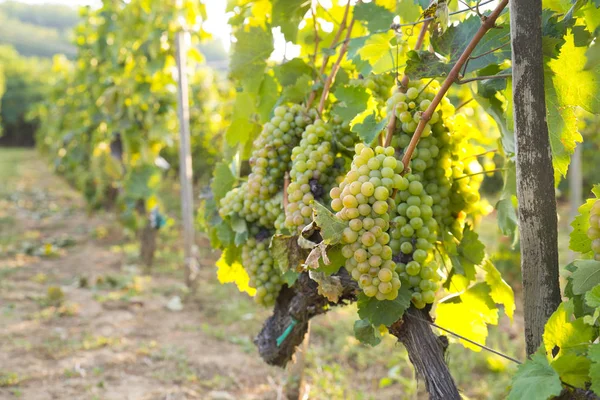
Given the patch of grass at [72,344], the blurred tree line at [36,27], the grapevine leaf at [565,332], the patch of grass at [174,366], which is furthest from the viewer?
the blurred tree line at [36,27]

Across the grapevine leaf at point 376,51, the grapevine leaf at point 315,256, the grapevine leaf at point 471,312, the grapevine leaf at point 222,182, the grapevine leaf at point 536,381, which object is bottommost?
the grapevine leaf at point 471,312

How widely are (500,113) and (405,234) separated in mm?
449

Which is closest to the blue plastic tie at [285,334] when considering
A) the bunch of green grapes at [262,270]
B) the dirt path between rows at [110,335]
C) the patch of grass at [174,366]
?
the bunch of green grapes at [262,270]

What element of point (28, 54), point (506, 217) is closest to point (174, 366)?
point (506, 217)

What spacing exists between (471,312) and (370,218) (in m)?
0.76

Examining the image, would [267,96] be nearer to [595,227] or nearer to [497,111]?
[497,111]

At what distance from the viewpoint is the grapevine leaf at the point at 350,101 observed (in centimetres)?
159

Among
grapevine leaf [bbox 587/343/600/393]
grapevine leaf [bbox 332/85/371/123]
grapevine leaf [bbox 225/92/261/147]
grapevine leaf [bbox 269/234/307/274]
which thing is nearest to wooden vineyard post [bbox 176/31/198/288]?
grapevine leaf [bbox 225/92/261/147]

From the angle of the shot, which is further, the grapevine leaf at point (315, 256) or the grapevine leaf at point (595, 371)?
the grapevine leaf at point (315, 256)

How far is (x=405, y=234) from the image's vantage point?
4.55 ft

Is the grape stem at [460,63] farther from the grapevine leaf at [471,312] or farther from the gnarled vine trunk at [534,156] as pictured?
the grapevine leaf at [471,312]

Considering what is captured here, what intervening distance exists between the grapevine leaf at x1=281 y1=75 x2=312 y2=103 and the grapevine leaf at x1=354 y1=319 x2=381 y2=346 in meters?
0.87

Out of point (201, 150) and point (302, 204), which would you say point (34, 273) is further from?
point (302, 204)

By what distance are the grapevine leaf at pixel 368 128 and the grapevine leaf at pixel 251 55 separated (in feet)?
2.40
